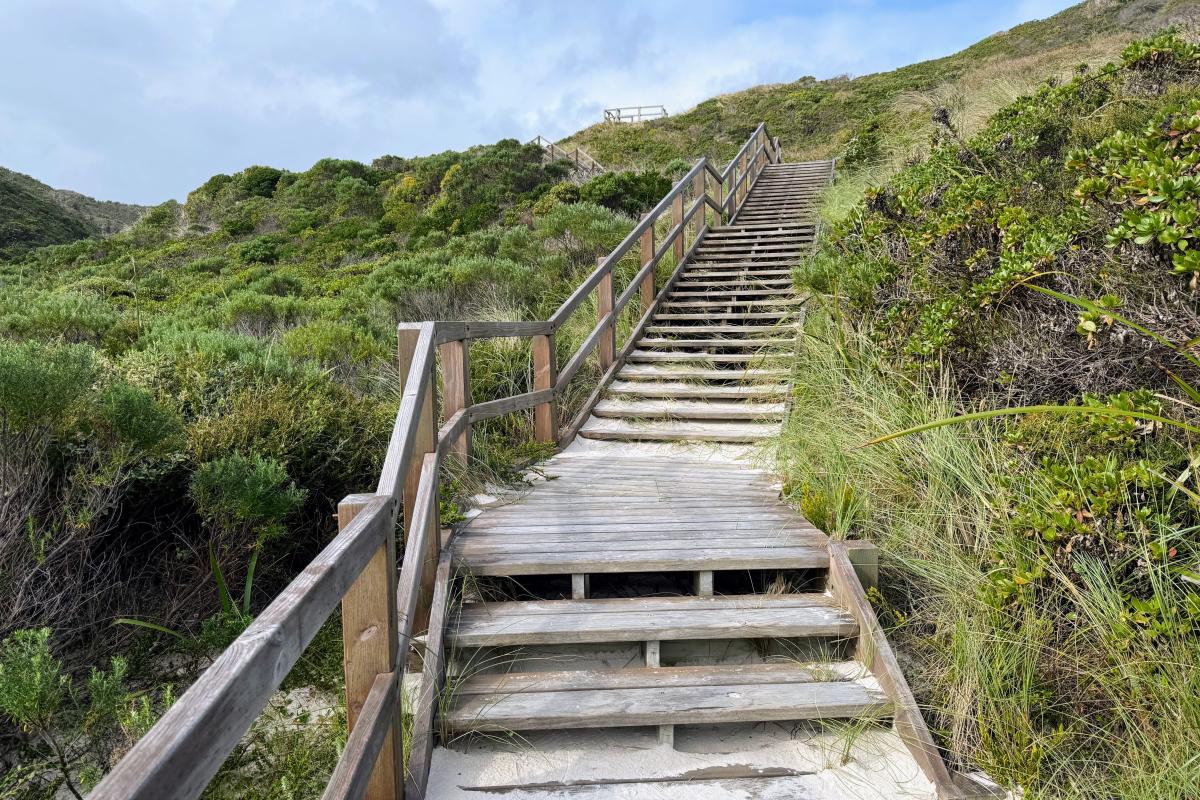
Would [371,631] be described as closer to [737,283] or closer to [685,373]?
[685,373]

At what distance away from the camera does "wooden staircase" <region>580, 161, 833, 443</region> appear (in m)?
6.11

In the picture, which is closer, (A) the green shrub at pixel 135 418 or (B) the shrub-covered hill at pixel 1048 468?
(B) the shrub-covered hill at pixel 1048 468

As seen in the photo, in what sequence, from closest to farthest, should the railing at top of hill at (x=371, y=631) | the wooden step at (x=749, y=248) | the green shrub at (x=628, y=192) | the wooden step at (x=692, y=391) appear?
the railing at top of hill at (x=371, y=631)
the wooden step at (x=692, y=391)
the wooden step at (x=749, y=248)
the green shrub at (x=628, y=192)

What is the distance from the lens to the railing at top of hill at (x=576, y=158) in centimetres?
2522

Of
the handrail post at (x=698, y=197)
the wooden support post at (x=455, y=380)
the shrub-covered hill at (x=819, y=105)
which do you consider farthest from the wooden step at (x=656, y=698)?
the shrub-covered hill at (x=819, y=105)

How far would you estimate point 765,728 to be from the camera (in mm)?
2713

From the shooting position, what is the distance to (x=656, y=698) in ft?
8.67

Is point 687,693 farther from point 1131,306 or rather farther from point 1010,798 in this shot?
point 1131,306

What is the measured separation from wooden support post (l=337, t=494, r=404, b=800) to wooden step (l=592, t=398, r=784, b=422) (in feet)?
14.0

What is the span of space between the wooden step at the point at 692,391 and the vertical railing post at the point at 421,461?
133 inches

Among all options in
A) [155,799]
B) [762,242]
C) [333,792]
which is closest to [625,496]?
[333,792]

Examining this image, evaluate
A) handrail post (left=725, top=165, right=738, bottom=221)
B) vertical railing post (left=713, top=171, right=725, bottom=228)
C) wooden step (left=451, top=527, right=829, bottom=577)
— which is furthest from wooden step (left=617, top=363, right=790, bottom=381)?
handrail post (left=725, top=165, right=738, bottom=221)

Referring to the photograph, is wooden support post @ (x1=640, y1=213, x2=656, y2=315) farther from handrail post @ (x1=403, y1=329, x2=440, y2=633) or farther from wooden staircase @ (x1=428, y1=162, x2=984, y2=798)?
handrail post @ (x1=403, y1=329, x2=440, y2=633)

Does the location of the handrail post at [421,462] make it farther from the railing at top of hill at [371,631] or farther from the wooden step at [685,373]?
the wooden step at [685,373]
